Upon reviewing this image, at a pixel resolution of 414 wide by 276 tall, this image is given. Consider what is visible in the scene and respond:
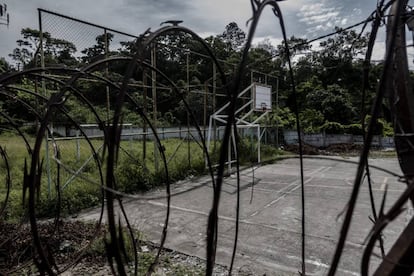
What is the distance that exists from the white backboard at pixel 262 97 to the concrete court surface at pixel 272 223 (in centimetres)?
334

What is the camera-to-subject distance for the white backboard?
10.1 meters

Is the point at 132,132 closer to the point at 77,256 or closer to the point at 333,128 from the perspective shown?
the point at 77,256

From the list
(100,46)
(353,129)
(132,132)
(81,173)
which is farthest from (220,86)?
(353,129)

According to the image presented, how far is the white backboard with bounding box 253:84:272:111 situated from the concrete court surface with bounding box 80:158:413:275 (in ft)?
11.0

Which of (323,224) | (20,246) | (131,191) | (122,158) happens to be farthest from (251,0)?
(122,158)

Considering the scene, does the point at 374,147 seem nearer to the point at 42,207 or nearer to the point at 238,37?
the point at 42,207

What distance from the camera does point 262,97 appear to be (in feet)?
34.6

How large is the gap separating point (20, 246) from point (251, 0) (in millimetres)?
3737

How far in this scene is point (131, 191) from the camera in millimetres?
6328

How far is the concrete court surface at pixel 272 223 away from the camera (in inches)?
130

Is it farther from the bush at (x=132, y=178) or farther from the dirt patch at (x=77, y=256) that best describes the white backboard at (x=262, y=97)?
the dirt patch at (x=77, y=256)

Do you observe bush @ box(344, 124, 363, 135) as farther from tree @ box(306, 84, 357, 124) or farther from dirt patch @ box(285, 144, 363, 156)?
dirt patch @ box(285, 144, 363, 156)

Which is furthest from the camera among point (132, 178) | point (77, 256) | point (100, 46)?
point (132, 178)

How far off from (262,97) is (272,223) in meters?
6.63
